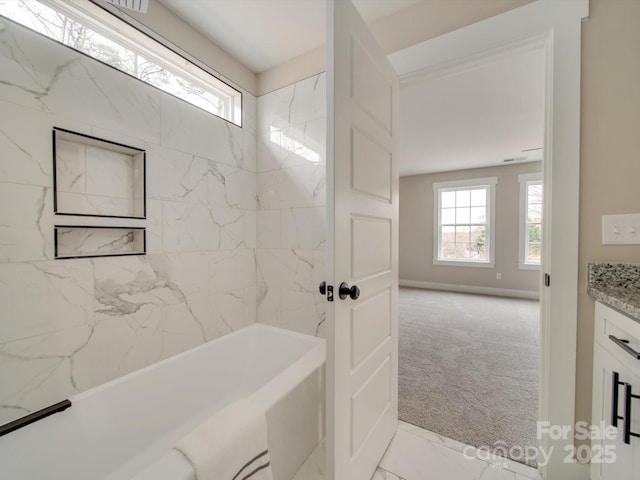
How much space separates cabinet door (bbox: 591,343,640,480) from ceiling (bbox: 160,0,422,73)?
6.66 feet

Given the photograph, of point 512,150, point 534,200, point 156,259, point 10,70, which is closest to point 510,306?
point 534,200

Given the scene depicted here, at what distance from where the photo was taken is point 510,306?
423 centimetres

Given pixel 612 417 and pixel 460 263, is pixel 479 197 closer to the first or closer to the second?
pixel 460 263

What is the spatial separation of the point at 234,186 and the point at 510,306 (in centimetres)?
459

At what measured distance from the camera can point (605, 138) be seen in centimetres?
116

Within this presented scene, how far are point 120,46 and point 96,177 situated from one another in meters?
0.79

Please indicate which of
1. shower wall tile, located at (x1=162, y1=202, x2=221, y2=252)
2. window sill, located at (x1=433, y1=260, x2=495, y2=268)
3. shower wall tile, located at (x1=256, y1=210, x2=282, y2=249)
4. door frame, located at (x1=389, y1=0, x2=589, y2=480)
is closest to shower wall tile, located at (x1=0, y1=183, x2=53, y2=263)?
shower wall tile, located at (x1=162, y1=202, x2=221, y2=252)

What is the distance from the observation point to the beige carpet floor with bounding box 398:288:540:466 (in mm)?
1616

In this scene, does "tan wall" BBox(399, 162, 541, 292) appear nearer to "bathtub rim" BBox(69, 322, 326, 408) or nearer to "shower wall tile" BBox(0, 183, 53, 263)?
"bathtub rim" BBox(69, 322, 326, 408)

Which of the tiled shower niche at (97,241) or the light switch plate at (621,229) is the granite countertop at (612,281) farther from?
the tiled shower niche at (97,241)

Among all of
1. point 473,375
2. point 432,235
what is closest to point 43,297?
point 473,375

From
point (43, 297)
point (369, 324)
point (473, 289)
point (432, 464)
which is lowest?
point (432, 464)

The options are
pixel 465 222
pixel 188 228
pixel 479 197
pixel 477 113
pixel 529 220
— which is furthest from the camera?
pixel 465 222

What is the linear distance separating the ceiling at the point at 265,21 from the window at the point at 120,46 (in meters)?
0.25
